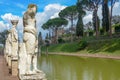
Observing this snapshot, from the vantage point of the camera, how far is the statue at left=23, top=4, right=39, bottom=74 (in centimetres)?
639

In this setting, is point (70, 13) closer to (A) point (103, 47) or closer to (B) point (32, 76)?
(A) point (103, 47)

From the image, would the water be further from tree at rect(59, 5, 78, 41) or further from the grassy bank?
tree at rect(59, 5, 78, 41)

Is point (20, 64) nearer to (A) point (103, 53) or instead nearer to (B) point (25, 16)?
(B) point (25, 16)

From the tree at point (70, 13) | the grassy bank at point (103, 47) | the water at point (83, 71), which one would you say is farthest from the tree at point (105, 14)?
the water at point (83, 71)

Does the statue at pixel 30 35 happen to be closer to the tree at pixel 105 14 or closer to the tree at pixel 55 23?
the tree at pixel 105 14

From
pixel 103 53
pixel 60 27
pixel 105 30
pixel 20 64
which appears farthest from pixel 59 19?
pixel 20 64

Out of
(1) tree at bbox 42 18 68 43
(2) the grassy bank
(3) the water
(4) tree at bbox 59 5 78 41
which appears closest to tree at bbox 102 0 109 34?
(2) the grassy bank

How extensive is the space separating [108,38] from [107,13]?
20.4 feet

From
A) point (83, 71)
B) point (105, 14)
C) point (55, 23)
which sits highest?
point (55, 23)

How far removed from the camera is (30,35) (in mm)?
6418

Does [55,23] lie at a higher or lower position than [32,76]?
higher

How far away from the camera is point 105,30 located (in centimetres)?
4331

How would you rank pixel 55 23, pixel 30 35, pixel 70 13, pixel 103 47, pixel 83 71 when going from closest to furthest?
pixel 30 35 < pixel 83 71 < pixel 103 47 < pixel 70 13 < pixel 55 23

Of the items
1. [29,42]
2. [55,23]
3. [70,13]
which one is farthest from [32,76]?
[55,23]
